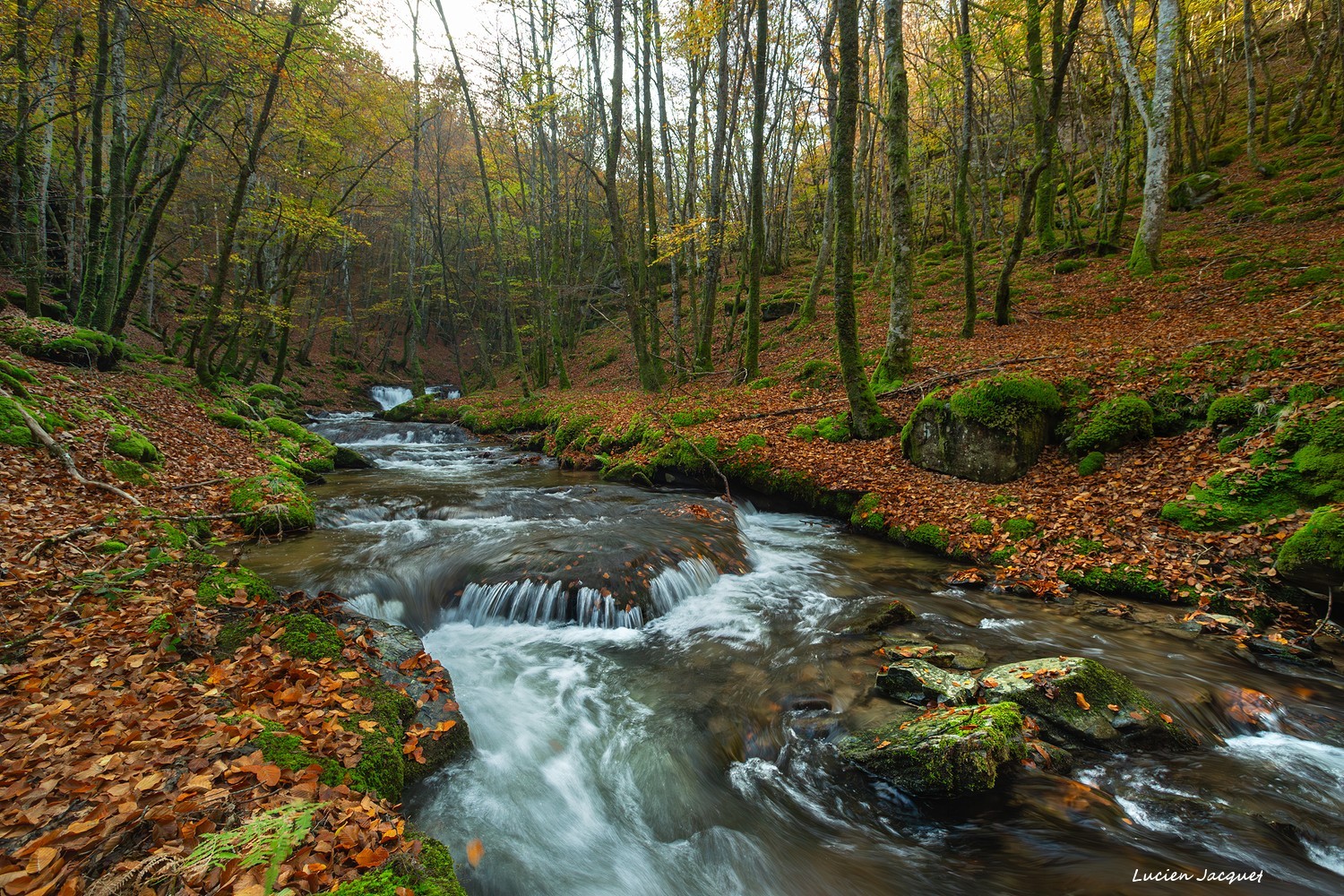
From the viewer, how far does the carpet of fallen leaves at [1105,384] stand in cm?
624

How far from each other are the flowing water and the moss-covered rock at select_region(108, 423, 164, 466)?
8.61 feet

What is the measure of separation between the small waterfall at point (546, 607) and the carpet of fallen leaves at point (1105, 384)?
463cm

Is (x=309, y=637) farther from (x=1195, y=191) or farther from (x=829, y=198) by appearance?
(x=1195, y=191)

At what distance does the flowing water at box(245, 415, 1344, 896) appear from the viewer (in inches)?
128

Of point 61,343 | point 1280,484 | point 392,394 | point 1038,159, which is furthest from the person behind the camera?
point 392,394

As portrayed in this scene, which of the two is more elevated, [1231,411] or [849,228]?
[849,228]

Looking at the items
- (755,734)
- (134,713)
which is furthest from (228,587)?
(755,734)

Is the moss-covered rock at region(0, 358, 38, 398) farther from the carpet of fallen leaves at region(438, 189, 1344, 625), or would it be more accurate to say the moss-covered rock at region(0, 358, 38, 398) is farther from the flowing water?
the carpet of fallen leaves at region(438, 189, 1344, 625)

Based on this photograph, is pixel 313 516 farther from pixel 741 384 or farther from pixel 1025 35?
pixel 1025 35

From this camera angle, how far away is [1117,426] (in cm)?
748

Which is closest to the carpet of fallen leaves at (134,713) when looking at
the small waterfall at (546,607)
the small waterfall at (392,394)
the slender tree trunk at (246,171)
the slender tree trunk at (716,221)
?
the small waterfall at (546,607)

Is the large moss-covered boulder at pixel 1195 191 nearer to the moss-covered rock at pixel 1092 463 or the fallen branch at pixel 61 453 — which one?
the moss-covered rock at pixel 1092 463

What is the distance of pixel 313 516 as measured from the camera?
8312 mm

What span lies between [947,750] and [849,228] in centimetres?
809
